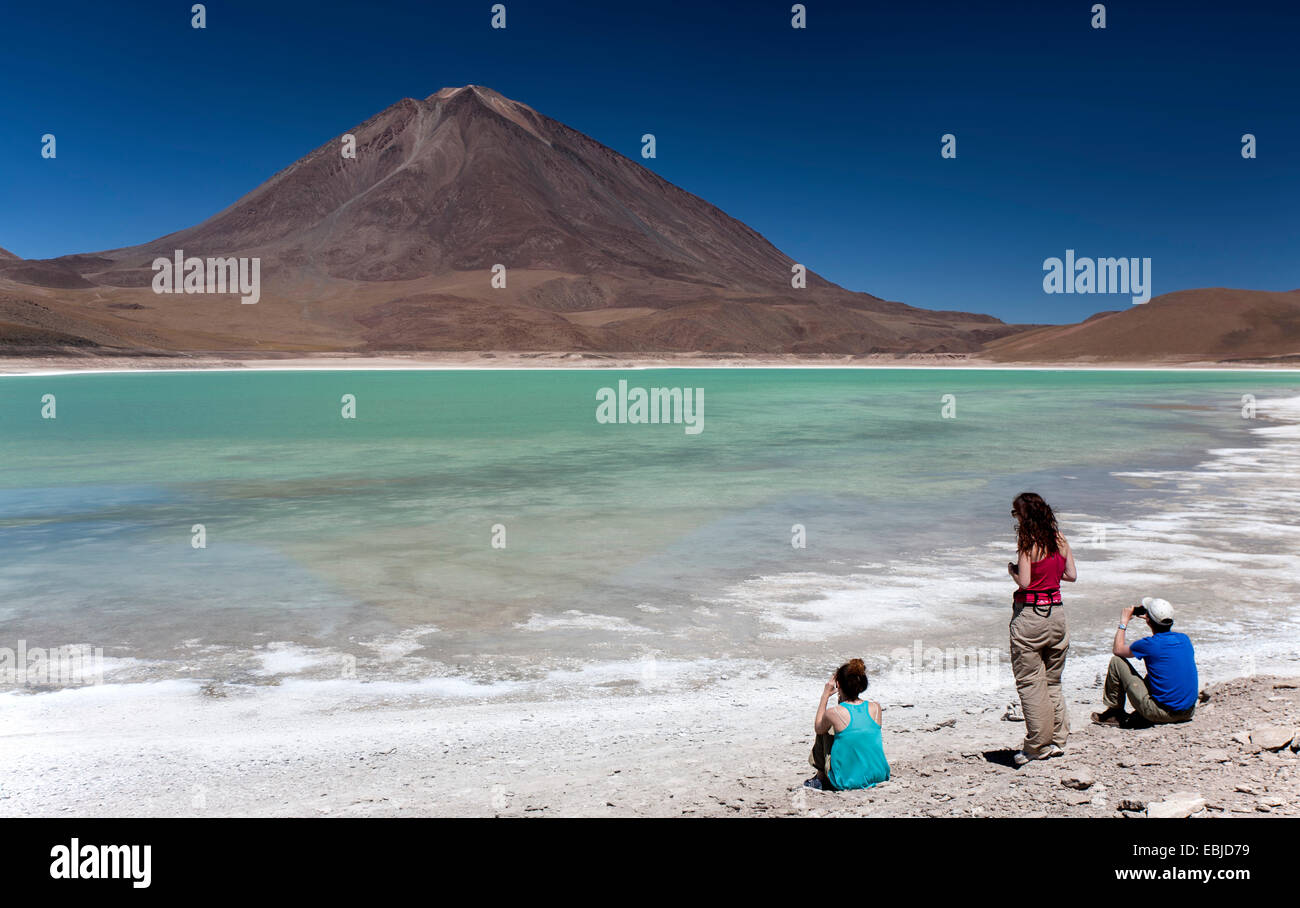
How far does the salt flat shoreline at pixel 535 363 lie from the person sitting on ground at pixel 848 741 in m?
66.9

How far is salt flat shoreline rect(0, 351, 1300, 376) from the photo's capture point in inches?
2660

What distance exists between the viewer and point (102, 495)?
13.8 metres

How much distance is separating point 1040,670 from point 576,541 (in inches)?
248

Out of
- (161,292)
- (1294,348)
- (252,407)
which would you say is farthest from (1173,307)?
→ (161,292)

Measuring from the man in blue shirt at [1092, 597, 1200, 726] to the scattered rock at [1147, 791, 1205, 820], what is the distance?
1095 millimetres

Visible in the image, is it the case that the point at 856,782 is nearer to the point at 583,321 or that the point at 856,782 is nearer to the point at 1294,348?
the point at 1294,348

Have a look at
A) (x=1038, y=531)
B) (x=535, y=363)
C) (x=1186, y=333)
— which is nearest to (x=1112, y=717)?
(x=1038, y=531)

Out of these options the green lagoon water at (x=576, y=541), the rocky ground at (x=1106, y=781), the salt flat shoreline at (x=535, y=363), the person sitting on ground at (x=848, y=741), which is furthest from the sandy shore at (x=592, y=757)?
the salt flat shoreline at (x=535, y=363)

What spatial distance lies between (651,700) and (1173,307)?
130 metres

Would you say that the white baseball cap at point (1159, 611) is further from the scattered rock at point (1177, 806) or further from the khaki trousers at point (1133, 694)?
the scattered rock at point (1177, 806)

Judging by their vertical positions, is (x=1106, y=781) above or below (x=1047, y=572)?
below

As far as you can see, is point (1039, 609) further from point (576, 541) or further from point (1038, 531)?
point (576, 541)

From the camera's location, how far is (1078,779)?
410 centimetres

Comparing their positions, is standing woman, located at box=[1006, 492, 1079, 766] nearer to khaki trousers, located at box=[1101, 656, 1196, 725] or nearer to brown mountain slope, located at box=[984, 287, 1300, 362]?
khaki trousers, located at box=[1101, 656, 1196, 725]
